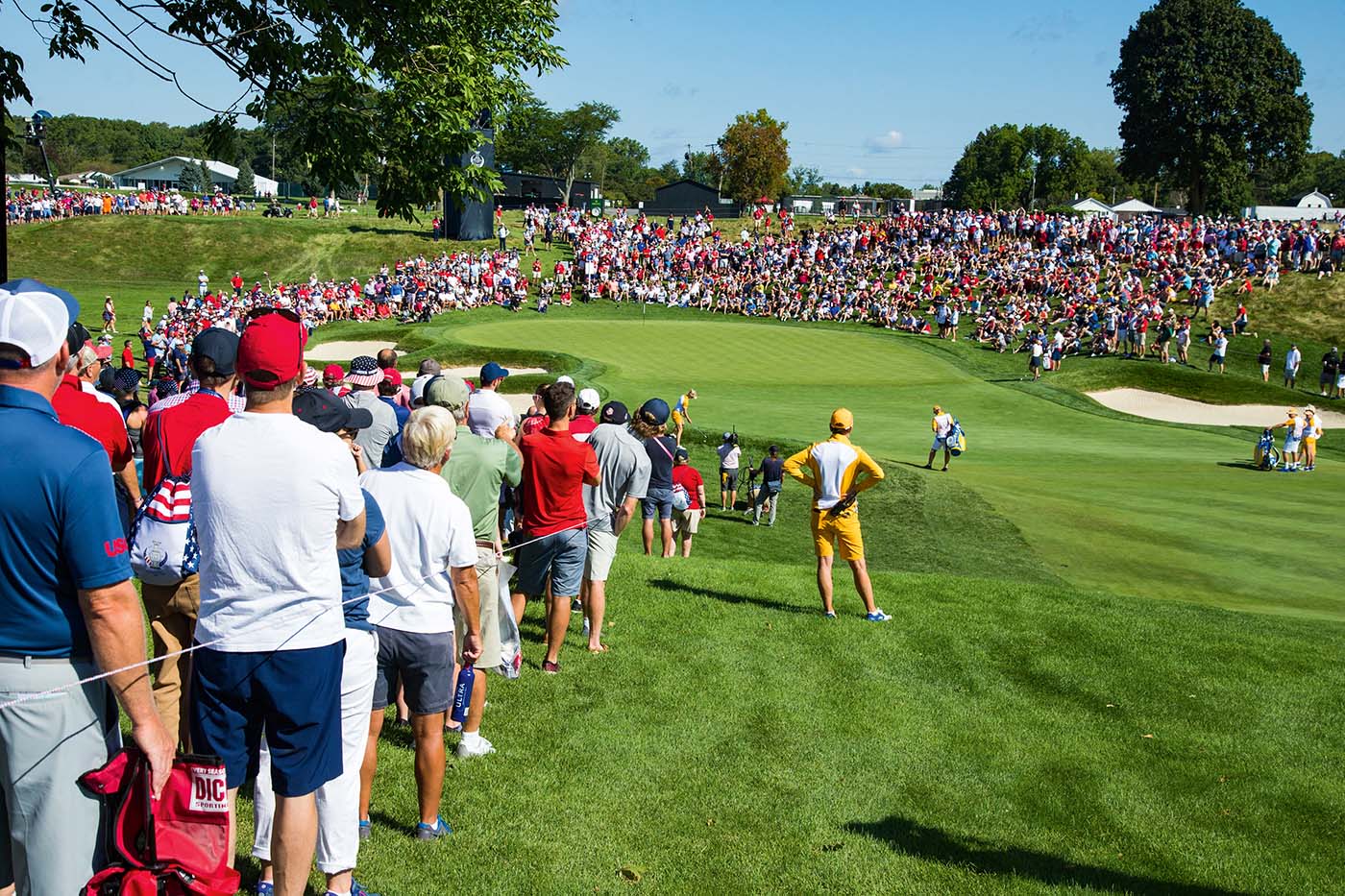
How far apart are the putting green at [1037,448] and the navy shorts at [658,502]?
5.85m

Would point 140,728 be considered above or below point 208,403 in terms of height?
below

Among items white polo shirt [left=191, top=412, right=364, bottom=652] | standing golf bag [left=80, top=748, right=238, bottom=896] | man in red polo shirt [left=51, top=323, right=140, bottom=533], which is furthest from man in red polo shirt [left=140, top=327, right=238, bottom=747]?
standing golf bag [left=80, top=748, right=238, bottom=896]

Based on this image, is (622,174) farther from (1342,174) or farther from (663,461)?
(663,461)

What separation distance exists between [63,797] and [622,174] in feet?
516

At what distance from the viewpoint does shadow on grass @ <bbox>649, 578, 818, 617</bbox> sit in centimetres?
975

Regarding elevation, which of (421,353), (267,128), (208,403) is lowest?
(421,353)

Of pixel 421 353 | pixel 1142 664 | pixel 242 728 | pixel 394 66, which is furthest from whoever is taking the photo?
pixel 421 353

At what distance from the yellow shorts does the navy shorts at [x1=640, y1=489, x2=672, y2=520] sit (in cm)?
359

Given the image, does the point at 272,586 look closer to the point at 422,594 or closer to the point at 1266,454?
the point at 422,594

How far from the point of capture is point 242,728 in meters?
3.81

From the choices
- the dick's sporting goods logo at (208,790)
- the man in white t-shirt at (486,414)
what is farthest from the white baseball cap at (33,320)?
the man in white t-shirt at (486,414)

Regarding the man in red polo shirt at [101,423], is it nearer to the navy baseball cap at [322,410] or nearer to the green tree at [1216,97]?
the navy baseball cap at [322,410]

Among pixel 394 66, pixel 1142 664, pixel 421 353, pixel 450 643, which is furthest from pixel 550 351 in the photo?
pixel 450 643

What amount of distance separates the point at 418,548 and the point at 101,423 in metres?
1.97
